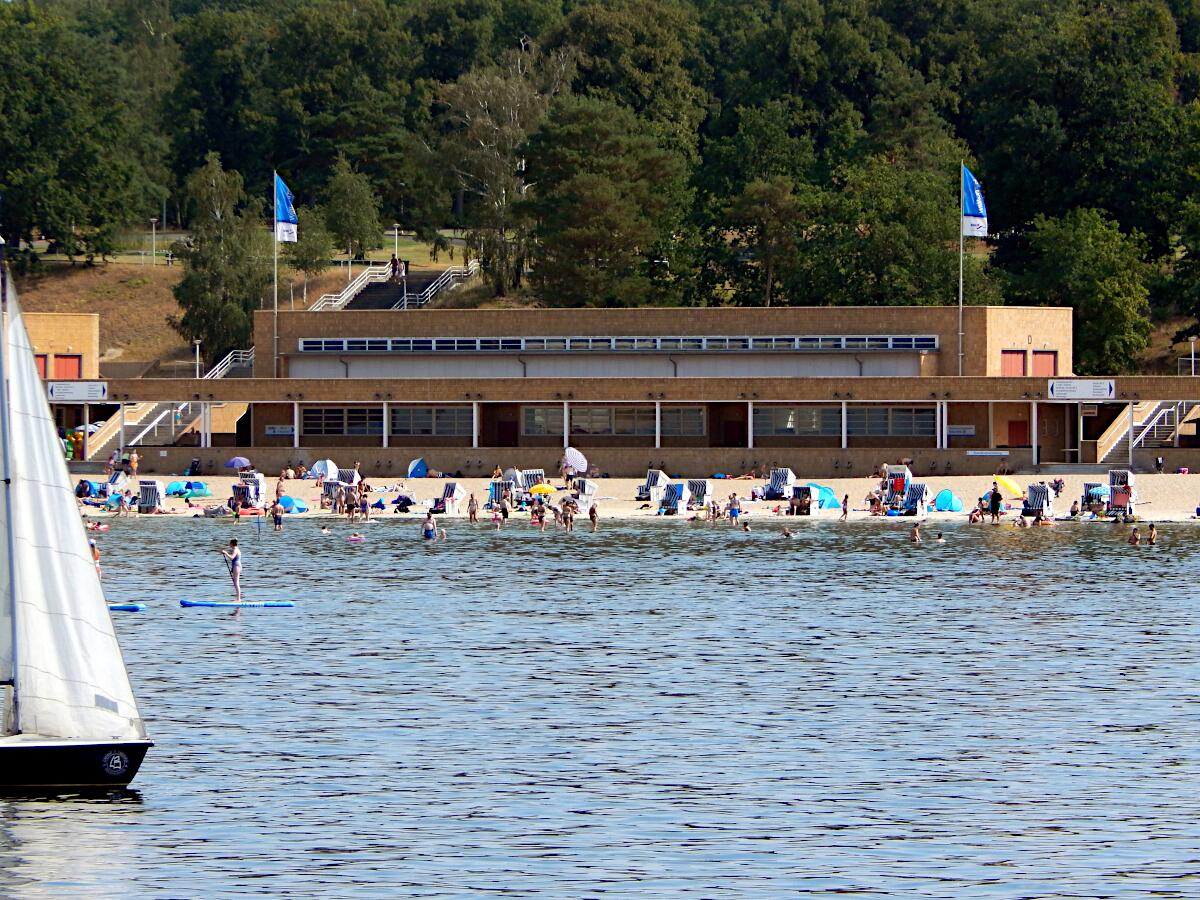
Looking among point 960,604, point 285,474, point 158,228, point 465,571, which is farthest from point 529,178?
point 960,604

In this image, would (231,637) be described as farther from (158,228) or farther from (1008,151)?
(158,228)

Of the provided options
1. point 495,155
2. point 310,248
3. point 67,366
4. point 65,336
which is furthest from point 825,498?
point 495,155

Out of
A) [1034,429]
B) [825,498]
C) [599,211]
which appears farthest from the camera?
[599,211]

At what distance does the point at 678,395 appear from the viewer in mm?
101062

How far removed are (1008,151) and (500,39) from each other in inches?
2563

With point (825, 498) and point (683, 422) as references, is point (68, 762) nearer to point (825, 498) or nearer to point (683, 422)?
point (825, 498)

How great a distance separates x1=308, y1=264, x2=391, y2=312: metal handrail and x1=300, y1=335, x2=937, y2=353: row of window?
41.5 ft

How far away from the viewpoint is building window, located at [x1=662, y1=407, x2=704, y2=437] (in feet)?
342

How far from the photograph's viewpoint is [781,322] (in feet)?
351

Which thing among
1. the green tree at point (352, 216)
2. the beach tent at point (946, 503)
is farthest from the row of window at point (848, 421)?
the green tree at point (352, 216)

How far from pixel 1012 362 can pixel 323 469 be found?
35.8 m

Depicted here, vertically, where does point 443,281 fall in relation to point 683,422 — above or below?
above

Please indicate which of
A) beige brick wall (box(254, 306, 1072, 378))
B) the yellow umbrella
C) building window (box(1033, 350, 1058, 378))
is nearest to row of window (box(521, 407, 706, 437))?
beige brick wall (box(254, 306, 1072, 378))

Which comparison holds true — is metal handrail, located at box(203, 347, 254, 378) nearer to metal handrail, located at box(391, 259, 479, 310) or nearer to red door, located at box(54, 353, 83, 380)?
red door, located at box(54, 353, 83, 380)
